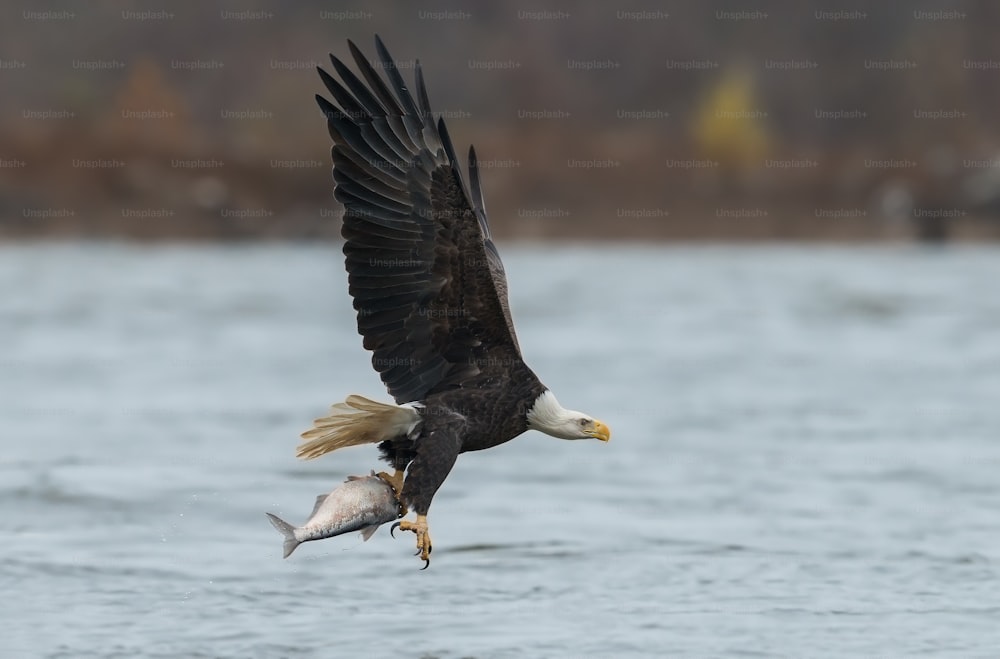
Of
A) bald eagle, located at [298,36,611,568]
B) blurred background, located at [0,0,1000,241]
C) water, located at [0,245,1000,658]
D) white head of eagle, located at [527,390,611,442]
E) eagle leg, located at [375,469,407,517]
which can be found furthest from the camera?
blurred background, located at [0,0,1000,241]

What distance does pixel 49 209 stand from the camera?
33594 mm

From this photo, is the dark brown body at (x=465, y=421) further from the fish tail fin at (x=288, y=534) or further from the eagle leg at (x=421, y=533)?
the fish tail fin at (x=288, y=534)

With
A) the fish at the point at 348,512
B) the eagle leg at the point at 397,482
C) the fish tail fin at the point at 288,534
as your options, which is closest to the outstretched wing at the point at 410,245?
the eagle leg at the point at 397,482

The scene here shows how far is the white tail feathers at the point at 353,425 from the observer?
20.3 feet

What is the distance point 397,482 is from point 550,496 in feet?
13.2

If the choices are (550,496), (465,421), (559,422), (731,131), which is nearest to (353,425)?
(465,421)

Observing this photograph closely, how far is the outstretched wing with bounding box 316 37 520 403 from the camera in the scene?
6.31 m

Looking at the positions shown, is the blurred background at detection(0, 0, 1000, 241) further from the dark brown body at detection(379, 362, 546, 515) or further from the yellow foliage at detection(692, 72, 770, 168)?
the dark brown body at detection(379, 362, 546, 515)

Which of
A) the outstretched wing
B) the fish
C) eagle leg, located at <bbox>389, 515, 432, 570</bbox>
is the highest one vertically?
the outstretched wing

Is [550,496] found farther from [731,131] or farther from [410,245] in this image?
[731,131]

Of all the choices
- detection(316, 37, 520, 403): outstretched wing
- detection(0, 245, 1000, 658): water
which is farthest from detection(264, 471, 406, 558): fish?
detection(0, 245, 1000, 658): water

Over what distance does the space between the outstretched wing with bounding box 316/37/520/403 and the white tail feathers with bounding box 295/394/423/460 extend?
0.95 feet

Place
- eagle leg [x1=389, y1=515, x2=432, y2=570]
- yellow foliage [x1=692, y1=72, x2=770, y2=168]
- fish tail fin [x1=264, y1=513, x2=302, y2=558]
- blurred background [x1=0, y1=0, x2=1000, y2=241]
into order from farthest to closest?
yellow foliage [x1=692, y1=72, x2=770, y2=168]
blurred background [x1=0, y1=0, x2=1000, y2=241]
eagle leg [x1=389, y1=515, x2=432, y2=570]
fish tail fin [x1=264, y1=513, x2=302, y2=558]

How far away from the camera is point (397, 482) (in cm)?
628
